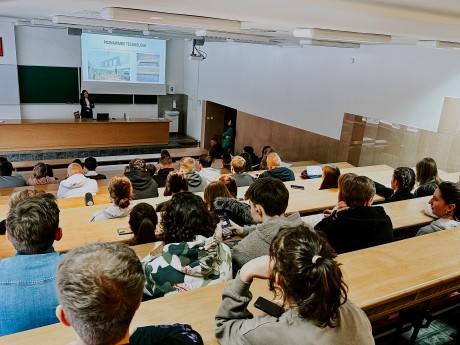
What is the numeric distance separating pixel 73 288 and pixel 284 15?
2.38 m

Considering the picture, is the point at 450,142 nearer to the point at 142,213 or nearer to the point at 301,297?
the point at 142,213

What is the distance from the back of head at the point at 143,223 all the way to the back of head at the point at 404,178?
2.39m

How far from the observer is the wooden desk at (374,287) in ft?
4.67

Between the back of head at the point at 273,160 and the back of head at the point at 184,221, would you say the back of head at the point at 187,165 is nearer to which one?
the back of head at the point at 273,160

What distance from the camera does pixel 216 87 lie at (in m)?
10.9

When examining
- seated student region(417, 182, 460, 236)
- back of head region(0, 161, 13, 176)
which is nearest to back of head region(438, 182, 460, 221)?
seated student region(417, 182, 460, 236)

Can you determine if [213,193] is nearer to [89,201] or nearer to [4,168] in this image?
[89,201]

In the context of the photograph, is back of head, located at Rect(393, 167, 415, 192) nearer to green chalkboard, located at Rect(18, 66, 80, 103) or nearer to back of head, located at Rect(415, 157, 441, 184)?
back of head, located at Rect(415, 157, 441, 184)

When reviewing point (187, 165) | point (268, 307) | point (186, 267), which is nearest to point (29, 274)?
point (186, 267)

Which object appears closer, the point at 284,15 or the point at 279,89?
the point at 284,15

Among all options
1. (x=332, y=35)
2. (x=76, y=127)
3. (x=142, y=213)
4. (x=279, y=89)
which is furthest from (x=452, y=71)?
(x=76, y=127)

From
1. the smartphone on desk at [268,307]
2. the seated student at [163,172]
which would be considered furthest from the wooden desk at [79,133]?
the smartphone on desk at [268,307]

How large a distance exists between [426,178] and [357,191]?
2.06m

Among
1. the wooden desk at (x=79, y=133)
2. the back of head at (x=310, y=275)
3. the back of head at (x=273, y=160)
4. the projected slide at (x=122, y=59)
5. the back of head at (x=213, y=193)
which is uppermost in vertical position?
the projected slide at (x=122, y=59)
